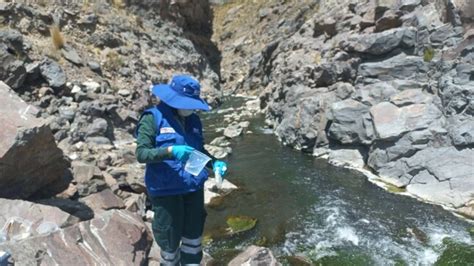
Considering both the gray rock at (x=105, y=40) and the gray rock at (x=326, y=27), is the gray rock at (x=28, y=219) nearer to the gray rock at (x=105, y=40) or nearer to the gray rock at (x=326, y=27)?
the gray rock at (x=105, y=40)

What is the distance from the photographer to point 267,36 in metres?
43.3

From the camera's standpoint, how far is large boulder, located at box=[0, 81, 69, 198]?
726 centimetres

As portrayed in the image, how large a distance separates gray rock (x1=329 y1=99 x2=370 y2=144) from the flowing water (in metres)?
1.37

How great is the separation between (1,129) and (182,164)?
3.38 meters

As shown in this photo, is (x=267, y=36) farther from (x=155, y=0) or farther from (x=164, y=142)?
(x=164, y=142)

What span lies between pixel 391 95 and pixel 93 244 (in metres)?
12.1

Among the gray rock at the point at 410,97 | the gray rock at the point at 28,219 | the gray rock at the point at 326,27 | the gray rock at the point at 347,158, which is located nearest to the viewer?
the gray rock at the point at 28,219

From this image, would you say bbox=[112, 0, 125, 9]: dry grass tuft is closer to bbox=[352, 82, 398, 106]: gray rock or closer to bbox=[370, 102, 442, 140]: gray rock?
bbox=[352, 82, 398, 106]: gray rock

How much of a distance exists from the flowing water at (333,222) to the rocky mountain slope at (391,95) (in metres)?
1.11

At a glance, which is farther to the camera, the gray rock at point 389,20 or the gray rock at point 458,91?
the gray rock at point 389,20

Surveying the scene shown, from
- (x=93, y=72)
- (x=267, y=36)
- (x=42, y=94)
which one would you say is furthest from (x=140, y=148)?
(x=267, y=36)

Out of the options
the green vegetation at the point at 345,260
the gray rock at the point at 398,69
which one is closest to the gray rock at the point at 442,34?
the gray rock at the point at 398,69

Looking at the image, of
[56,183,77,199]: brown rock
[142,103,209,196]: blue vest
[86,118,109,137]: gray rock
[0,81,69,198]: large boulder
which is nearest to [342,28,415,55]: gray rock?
[86,118,109,137]: gray rock

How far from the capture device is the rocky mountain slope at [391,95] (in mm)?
13359
